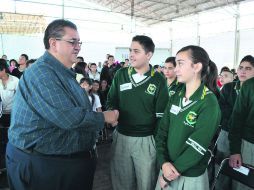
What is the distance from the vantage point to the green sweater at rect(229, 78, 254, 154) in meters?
2.12

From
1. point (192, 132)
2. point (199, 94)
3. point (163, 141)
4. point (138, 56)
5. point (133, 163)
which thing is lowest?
point (133, 163)

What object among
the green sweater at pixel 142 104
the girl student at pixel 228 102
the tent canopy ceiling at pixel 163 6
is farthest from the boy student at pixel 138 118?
the tent canopy ceiling at pixel 163 6

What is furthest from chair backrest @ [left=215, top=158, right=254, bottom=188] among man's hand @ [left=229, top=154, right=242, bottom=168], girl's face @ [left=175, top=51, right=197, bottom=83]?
girl's face @ [left=175, top=51, right=197, bottom=83]

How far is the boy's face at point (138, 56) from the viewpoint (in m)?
2.04

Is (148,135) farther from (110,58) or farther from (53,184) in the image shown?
(110,58)

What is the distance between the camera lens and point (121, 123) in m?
2.07

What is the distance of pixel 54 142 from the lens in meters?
1.40

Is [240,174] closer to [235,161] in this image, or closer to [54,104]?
[235,161]

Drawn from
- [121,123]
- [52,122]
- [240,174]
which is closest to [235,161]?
[240,174]

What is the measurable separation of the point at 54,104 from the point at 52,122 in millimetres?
102

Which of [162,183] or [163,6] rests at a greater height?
[163,6]

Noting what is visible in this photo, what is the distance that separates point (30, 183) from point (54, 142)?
30 centimetres

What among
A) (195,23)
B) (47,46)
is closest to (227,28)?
(195,23)

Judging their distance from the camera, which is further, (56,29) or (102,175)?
(102,175)
